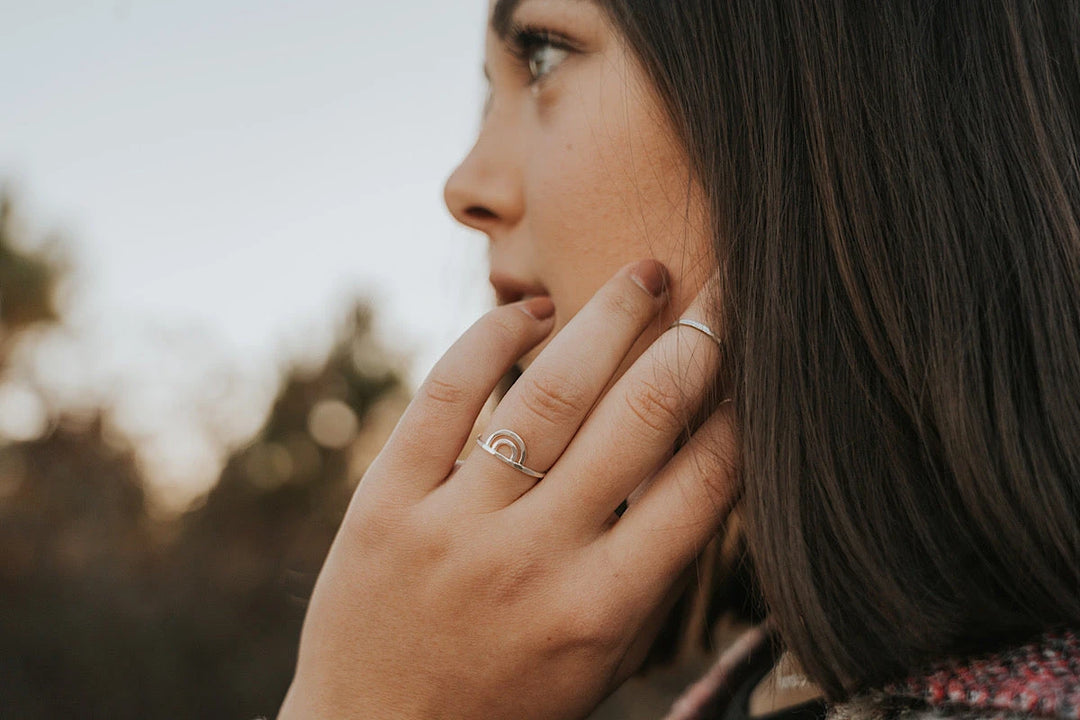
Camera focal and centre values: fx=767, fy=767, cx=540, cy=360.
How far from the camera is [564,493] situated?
4.20ft

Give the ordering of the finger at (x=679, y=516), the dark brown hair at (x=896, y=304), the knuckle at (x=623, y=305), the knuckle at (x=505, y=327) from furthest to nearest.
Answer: the knuckle at (x=505, y=327) < the knuckle at (x=623, y=305) < the finger at (x=679, y=516) < the dark brown hair at (x=896, y=304)

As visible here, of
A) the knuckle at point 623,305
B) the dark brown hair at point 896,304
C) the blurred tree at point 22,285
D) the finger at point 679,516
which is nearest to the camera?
the dark brown hair at point 896,304

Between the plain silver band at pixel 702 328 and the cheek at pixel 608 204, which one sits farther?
the cheek at pixel 608 204

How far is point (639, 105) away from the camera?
142 centimetres

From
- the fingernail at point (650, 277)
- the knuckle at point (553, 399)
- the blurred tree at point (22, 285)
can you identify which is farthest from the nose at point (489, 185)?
the blurred tree at point (22, 285)

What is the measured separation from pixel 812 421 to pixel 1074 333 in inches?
14.6

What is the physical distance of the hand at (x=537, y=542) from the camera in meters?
1.25

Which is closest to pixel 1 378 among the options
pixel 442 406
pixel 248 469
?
pixel 248 469

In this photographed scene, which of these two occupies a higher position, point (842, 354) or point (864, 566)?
point (842, 354)

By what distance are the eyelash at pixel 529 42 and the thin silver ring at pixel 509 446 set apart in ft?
2.56

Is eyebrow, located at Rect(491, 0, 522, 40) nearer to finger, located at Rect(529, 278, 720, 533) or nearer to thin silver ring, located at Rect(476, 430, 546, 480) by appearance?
finger, located at Rect(529, 278, 720, 533)

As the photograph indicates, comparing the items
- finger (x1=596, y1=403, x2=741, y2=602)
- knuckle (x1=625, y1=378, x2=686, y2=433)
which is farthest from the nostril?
finger (x1=596, y1=403, x2=741, y2=602)

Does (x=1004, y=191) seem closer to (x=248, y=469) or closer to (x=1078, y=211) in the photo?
(x=1078, y=211)

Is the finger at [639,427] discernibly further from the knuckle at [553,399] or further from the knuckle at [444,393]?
the knuckle at [444,393]
